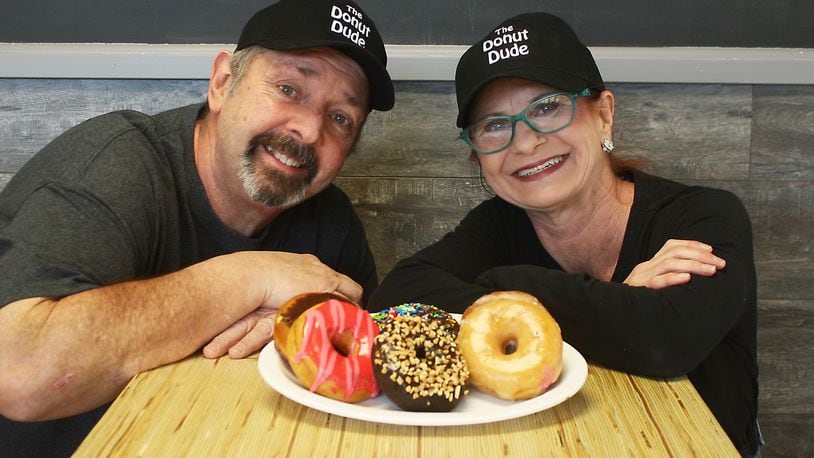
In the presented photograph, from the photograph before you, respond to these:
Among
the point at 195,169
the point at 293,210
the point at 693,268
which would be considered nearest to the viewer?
the point at 693,268

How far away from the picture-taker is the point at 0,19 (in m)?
2.00

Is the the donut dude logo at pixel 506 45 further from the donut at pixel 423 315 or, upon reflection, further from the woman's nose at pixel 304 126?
the donut at pixel 423 315

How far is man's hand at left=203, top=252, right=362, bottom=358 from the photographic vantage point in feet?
4.03

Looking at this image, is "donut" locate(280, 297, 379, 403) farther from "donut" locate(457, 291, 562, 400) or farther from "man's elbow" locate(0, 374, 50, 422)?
"man's elbow" locate(0, 374, 50, 422)

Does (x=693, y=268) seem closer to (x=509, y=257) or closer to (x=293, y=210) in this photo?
(x=509, y=257)

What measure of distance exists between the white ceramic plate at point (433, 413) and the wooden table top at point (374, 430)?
1.0 inches

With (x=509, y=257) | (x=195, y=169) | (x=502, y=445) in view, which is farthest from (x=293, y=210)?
(x=502, y=445)

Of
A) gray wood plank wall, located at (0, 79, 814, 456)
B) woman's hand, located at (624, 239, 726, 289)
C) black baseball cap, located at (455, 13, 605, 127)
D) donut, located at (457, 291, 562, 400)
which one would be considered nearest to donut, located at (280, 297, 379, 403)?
donut, located at (457, 291, 562, 400)

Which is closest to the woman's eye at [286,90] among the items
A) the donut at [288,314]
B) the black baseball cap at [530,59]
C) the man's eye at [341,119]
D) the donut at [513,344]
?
the man's eye at [341,119]

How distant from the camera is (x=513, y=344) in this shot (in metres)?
1.06

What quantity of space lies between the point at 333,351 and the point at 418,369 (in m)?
0.11

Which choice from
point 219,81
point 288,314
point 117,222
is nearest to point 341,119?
point 219,81

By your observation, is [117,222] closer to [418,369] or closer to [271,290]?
[271,290]

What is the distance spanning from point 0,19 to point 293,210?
36.3 inches
